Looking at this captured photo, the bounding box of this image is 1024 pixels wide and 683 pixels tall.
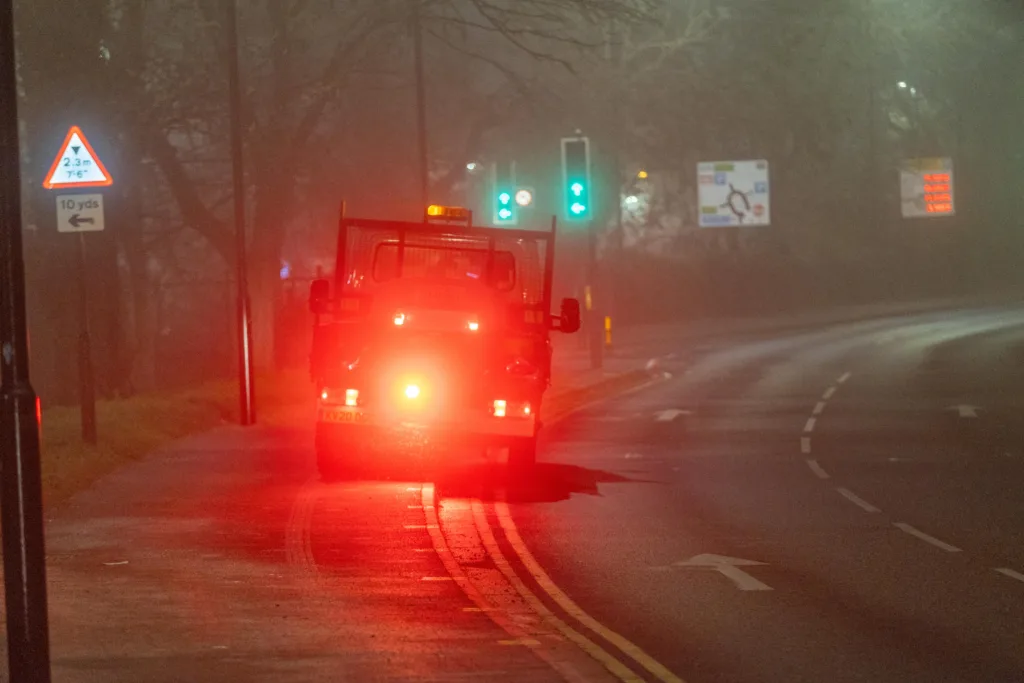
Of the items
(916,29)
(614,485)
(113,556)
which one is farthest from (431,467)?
(916,29)

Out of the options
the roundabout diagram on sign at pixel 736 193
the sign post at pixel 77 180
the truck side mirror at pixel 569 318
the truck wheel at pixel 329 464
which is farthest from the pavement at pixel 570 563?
the roundabout diagram on sign at pixel 736 193

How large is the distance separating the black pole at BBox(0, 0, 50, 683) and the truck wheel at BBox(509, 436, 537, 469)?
1033 centimetres

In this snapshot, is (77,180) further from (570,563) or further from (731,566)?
(731,566)

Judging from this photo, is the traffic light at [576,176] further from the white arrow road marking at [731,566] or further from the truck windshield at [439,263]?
the white arrow road marking at [731,566]

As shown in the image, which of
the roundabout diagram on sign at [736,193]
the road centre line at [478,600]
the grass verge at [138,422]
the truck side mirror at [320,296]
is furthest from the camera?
the roundabout diagram on sign at [736,193]

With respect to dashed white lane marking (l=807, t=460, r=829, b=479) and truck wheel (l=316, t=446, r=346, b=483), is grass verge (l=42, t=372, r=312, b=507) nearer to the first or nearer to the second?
truck wheel (l=316, t=446, r=346, b=483)

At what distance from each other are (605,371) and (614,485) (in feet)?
64.8

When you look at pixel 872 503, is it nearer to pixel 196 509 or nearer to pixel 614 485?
pixel 614 485

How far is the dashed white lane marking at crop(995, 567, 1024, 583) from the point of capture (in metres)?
11.8

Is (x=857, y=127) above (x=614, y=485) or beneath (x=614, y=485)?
above

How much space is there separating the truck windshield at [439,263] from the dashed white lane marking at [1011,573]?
7280 millimetres

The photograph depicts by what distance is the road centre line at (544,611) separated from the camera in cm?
829

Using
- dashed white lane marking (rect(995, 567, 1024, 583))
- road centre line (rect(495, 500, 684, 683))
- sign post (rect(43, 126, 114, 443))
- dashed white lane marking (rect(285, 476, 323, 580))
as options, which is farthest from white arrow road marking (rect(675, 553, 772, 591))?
sign post (rect(43, 126, 114, 443))

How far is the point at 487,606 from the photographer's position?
10.2m
